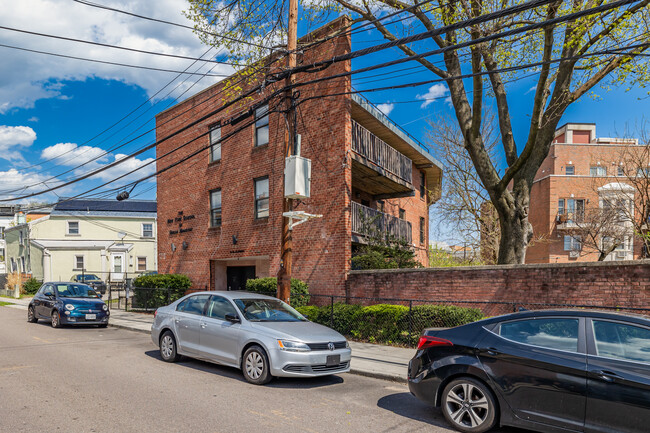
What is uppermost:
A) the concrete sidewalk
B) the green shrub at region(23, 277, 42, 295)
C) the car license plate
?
the car license plate

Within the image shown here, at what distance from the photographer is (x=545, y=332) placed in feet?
17.0

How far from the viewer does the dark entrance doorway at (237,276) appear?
64.7 ft

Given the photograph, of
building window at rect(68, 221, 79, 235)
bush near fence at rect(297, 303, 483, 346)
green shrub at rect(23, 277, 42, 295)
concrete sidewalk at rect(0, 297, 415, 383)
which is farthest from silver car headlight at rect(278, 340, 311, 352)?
building window at rect(68, 221, 79, 235)

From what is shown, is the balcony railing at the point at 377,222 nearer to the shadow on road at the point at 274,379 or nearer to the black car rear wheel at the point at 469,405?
the shadow on road at the point at 274,379

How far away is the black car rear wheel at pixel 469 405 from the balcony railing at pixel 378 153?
10724 millimetres

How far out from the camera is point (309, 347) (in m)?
7.34

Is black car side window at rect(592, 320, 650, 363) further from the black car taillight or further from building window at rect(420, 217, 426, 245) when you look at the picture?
building window at rect(420, 217, 426, 245)

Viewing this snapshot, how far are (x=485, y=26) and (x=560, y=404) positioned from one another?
395 inches

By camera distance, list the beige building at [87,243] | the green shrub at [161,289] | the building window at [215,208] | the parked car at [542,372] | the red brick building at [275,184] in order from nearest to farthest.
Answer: the parked car at [542,372]
the red brick building at [275,184]
the green shrub at [161,289]
the building window at [215,208]
the beige building at [87,243]

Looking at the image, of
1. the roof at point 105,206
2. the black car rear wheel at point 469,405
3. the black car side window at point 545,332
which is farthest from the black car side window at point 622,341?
the roof at point 105,206

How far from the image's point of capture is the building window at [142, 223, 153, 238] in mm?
42000

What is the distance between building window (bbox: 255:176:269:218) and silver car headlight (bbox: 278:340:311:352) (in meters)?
10.4

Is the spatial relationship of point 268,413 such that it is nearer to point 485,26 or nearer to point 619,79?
point 485,26

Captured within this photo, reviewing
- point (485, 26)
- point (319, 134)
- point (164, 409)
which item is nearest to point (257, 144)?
point (319, 134)
